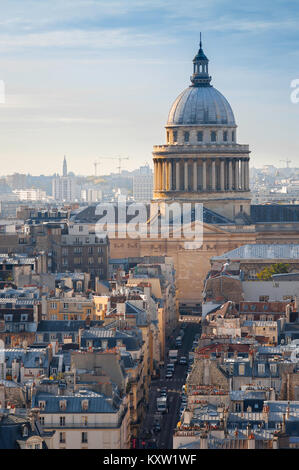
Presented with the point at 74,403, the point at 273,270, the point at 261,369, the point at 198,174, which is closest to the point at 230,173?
the point at 198,174

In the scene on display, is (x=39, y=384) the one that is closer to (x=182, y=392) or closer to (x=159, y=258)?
(x=182, y=392)

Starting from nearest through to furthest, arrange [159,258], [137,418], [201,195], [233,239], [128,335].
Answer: [137,418]
[128,335]
[159,258]
[233,239]
[201,195]

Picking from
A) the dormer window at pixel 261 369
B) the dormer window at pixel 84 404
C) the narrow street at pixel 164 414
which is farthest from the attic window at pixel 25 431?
the dormer window at pixel 261 369

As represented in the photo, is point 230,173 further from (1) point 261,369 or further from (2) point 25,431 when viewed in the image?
(2) point 25,431

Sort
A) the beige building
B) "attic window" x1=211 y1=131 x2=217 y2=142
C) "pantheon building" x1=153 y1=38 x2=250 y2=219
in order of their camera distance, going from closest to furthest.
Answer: the beige building
"pantheon building" x1=153 y1=38 x2=250 y2=219
"attic window" x1=211 y1=131 x2=217 y2=142

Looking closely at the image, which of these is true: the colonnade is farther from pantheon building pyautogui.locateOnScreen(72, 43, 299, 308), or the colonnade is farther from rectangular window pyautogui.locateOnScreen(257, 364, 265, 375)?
rectangular window pyautogui.locateOnScreen(257, 364, 265, 375)

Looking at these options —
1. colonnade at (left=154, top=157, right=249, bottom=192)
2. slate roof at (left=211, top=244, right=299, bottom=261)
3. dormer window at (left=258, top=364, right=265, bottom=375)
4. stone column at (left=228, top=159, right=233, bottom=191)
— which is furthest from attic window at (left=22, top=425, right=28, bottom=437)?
stone column at (left=228, top=159, right=233, bottom=191)

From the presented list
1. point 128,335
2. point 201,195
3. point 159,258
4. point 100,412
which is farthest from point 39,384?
point 201,195
